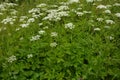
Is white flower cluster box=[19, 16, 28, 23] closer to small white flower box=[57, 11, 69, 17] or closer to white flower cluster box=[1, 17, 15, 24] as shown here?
white flower cluster box=[1, 17, 15, 24]

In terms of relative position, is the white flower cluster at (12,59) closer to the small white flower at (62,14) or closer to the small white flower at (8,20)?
the small white flower at (8,20)

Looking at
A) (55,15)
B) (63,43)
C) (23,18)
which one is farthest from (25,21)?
(63,43)

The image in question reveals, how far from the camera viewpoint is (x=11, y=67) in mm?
5980

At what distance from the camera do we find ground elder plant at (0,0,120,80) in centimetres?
595

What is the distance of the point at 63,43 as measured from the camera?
20.6ft

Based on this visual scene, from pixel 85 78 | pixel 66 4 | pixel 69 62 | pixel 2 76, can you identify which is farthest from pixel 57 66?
pixel 66 4

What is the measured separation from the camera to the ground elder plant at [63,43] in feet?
19.5

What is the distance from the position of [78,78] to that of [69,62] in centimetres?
41

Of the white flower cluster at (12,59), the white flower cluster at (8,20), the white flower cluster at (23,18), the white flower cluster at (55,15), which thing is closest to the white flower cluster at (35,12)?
the white flower cluster at (23,18)

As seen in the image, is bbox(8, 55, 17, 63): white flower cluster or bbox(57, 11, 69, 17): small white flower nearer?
bbox(8, 55, 17, 63): white flower cluster

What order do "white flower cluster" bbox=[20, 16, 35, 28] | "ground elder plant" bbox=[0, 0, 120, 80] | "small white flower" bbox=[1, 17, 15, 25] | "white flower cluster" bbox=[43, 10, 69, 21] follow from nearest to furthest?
1. "ground elder plant" bbox=[0, 0, 120, 80]
2. "white flower cluster" bbox=[20, 16, 35, 28]
3. "white flower cluster" bbox=[43, 10, 69, 21]
4. "small white flower" bbox=[1, 17, 15, 25]

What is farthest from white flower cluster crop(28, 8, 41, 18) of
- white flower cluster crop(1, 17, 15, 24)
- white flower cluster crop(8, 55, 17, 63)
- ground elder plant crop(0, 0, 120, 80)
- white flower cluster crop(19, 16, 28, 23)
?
white flower cluster crop(8, 55, 17, 63)

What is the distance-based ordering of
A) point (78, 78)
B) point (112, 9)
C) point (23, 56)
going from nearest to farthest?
point (78, 78) → point (23, 56) → point (112, 9)

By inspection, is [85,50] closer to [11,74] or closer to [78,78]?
[78,78]
